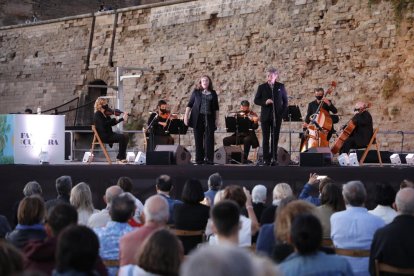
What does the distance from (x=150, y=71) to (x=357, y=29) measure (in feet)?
25.4

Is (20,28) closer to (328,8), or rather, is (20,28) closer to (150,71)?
(150,71)

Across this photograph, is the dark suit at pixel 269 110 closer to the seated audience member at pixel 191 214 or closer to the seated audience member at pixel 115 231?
the seated audience member at pixel 191 214

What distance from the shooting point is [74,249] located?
13.0ft

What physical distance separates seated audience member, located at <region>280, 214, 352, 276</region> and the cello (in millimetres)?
8948

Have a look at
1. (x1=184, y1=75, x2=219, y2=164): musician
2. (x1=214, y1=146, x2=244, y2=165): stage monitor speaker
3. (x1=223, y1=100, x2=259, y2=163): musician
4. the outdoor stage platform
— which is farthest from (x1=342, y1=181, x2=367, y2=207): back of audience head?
(x1=223, y1=100, x2=259, y2=163): musician

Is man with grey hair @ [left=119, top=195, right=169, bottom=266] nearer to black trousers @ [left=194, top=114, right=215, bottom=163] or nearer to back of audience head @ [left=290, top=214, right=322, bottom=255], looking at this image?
back of audience head @ [left=290, top=214, right=322, bottom=255]

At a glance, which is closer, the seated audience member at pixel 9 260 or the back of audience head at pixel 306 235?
the seated audience member at pixel 9 260

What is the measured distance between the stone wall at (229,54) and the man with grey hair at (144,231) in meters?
12.9

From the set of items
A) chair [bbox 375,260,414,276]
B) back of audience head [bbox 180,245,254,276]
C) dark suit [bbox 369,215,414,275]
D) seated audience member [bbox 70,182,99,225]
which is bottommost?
chair [bbox 375,260,414,276]

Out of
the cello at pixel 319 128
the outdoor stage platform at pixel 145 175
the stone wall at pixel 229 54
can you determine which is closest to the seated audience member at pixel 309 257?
the outdoor stage platform at pixel 145 175

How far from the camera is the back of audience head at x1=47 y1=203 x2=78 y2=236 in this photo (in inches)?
199

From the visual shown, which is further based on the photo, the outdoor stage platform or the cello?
the cello

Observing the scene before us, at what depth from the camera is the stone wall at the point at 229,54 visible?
18.1 metres

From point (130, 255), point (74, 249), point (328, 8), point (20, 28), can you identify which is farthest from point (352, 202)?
point (20, 28)
